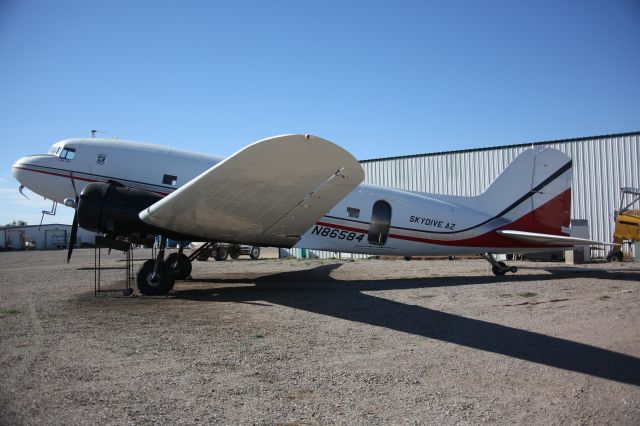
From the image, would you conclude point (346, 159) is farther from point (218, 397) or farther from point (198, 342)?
point (218, 397)

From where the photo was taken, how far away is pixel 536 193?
1343cm

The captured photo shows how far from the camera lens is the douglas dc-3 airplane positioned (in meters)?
7.49

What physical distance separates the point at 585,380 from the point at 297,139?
4383 millimetres

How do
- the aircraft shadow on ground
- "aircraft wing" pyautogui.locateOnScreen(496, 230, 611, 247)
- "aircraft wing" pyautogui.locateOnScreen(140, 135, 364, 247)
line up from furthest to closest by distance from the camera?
1. "aircraft wing" pyautogui.locateOnScreen(496, 230, 611, 247)
2. "aircraft wing" pyautogui.locateOnScreen(140, 135, 364, 247)
3. the aircraft shadow on ground

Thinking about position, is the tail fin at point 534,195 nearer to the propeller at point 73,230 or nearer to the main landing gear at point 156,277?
the main landing gear at point 156,277

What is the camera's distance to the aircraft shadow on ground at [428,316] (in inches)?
182

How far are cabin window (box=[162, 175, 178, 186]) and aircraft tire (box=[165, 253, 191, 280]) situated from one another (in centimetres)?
172

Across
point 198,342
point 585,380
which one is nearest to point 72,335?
point 198,342

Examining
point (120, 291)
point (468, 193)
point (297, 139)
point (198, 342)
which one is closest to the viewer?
point (198, 342)

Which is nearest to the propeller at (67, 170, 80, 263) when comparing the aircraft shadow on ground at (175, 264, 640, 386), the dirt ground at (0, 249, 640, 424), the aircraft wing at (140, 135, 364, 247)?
the dirt ground at (0, 249, 640, 424)

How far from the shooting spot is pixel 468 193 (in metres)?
26.6

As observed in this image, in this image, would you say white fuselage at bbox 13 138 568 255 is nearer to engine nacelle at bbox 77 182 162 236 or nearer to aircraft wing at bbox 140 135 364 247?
engine nacelle at bbox 77 182 162 236

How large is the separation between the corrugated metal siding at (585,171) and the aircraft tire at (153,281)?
20950mm

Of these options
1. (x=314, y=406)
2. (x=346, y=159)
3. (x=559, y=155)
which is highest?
(x=559, y=155)
